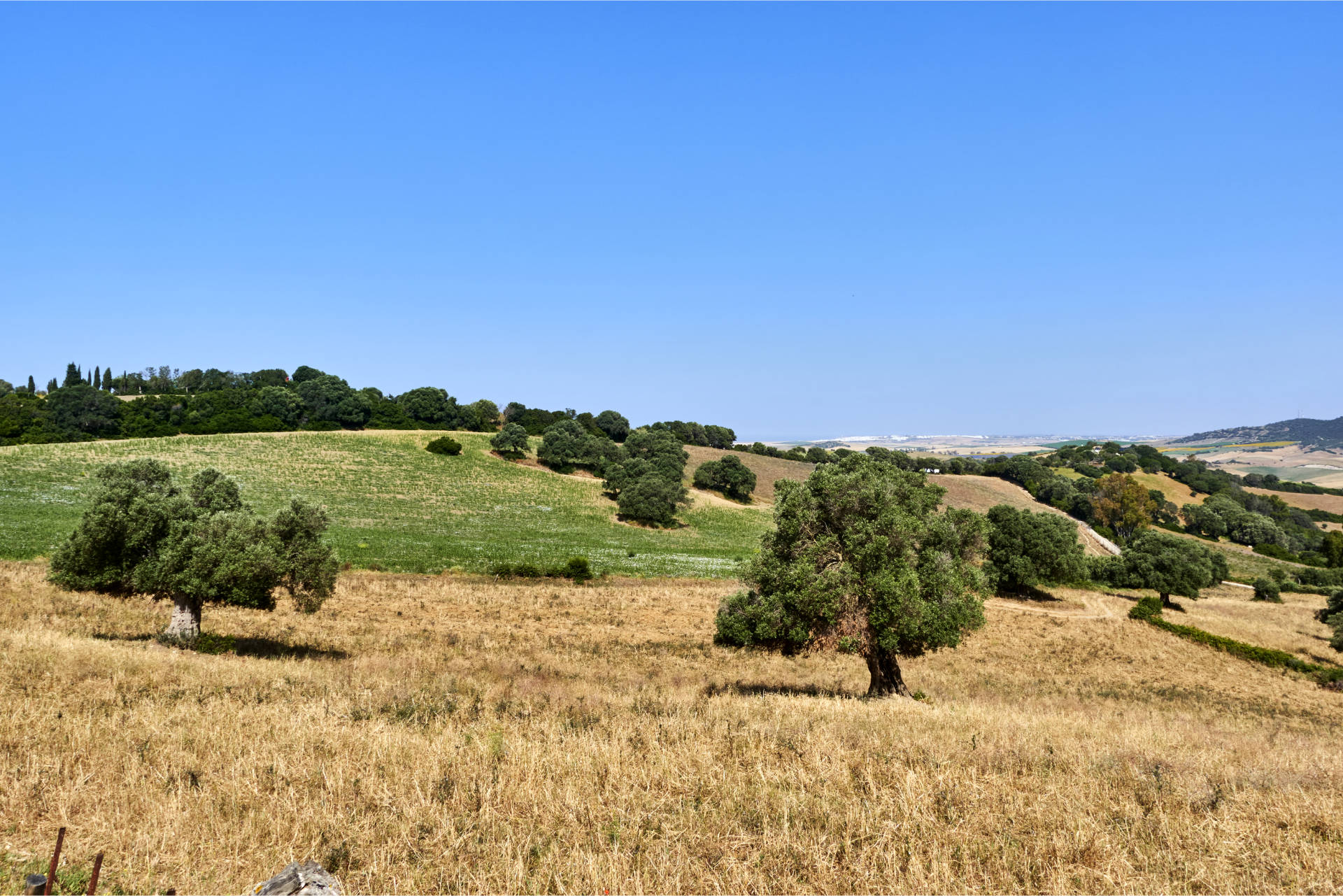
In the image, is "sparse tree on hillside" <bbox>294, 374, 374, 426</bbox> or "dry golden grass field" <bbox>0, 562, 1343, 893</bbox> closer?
"dry golden grass field" <bbox>0, 562, 1343, 893</bbox>

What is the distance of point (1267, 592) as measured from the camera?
238 feet

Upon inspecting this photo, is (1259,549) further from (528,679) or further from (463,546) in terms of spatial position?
(528,679)

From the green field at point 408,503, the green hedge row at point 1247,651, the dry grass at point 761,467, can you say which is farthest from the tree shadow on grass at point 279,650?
the dry grass at point 761,467

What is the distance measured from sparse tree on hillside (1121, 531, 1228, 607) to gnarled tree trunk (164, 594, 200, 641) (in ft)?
244

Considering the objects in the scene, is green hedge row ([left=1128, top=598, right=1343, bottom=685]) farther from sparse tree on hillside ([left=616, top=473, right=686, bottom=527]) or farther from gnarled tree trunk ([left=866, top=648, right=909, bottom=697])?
sparse tree on hillside ([left=616, top=473, right=686, bottom=527])

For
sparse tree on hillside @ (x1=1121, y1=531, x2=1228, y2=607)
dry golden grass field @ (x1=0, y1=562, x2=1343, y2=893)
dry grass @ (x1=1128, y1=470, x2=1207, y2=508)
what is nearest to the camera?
dry golden grass field @ (x1=0, y1=562, x2=1343, y2=893)

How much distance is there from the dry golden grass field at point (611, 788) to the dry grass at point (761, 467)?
10669 centimetres

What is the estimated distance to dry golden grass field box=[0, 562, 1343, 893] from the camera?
6.61m

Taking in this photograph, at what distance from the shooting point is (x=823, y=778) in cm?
905

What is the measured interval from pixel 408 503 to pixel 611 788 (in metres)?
81.2

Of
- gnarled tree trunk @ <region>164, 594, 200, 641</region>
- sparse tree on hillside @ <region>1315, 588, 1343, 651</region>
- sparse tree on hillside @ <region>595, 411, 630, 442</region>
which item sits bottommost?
sparse tree on hillside @ <region>1315, 588, 1343, 651</region>

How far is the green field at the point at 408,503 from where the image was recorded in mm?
59156

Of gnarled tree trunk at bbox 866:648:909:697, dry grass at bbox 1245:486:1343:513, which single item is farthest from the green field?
dry grass at bbox 1245:486:1343:513

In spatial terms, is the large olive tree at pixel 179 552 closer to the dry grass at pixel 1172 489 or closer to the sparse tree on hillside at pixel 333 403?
the sparse tree on hillside at pixel 333 403
